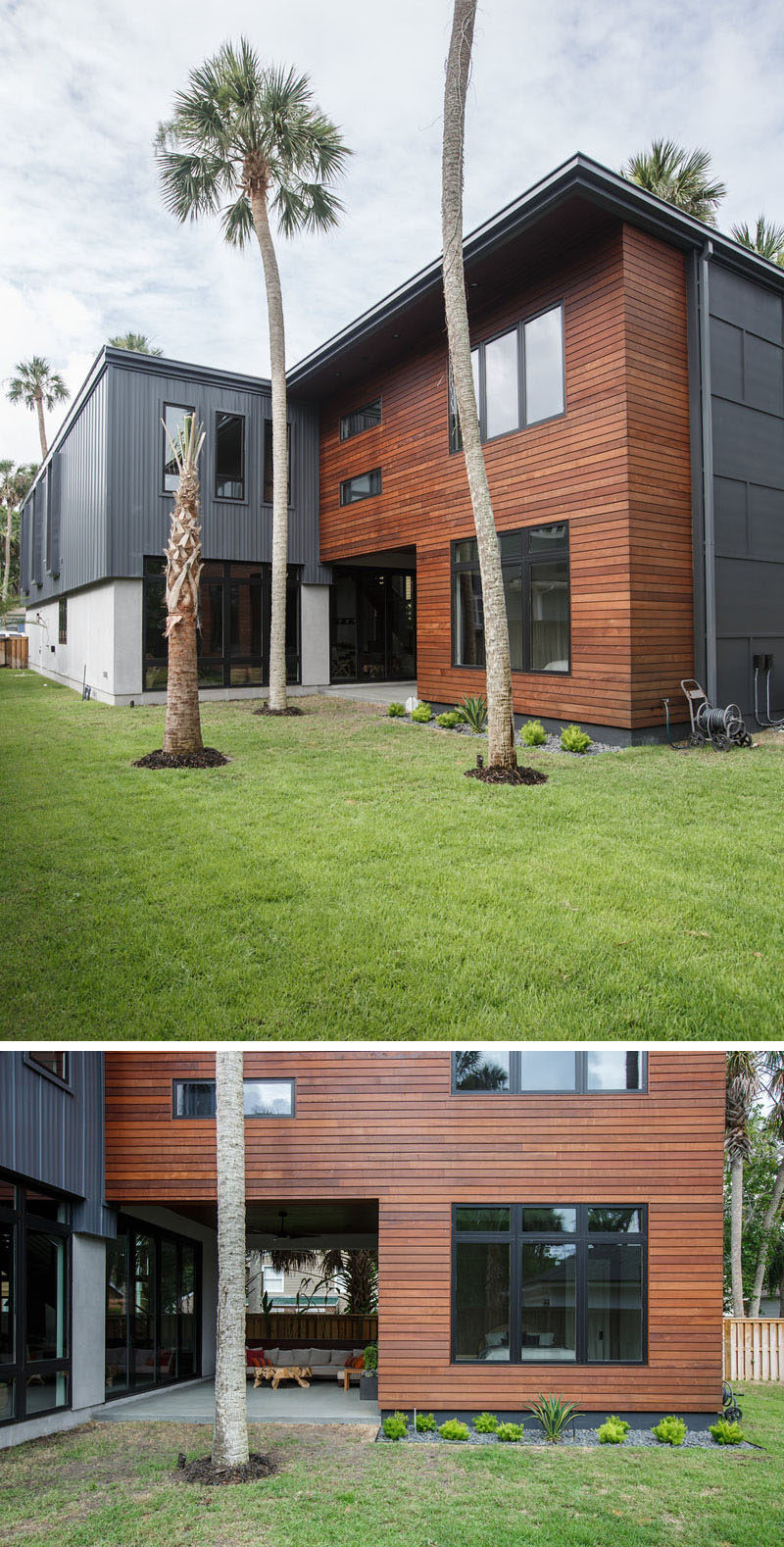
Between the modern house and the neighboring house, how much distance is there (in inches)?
146

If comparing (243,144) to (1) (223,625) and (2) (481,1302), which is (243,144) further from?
(2) (481,1302)

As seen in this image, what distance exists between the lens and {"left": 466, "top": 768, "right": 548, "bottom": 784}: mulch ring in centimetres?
784

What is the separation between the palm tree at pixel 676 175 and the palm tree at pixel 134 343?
2769mm

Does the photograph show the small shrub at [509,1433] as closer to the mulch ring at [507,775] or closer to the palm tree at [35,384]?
the mulch ring at [507,775]

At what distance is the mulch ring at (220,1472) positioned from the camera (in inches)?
242

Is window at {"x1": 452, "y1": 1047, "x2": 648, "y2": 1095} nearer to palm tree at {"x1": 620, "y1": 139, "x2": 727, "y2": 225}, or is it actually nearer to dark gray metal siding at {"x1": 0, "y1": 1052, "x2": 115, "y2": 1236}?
dark gray metal siding at {"x1": 0, "y1": 1052, "x2": 115, "y2": 1236}

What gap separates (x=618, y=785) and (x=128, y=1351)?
22.9 feet

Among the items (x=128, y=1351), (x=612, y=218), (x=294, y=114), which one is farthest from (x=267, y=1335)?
(x=612, y=218)

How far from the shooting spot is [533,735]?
990cm

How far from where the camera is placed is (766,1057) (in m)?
13.0

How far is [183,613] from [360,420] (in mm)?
7789

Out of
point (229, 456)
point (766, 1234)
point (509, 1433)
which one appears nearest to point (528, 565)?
point (229, 456)

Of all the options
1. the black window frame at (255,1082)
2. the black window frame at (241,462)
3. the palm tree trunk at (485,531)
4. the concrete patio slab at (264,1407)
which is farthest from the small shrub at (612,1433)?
the black window frame at (241,462)

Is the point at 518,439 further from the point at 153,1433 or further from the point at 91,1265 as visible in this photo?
the point at 153,1433
